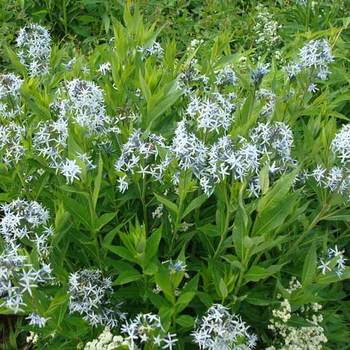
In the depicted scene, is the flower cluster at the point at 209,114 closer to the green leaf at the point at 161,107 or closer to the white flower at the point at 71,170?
the green leaf at the point at 161,107

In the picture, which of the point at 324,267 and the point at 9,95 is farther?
the point at 9,95

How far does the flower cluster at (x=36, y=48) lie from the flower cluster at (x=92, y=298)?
40.8 inches

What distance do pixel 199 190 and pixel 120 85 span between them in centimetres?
58

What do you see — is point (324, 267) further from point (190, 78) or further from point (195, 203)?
point (190, 78)

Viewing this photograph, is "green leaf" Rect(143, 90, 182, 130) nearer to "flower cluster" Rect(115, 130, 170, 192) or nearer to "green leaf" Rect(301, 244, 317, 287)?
"flower cluster" Rect(115, 130, 170, 192)

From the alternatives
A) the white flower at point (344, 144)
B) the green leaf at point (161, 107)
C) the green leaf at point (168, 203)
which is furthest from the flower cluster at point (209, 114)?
the white flower at point (344, 144)

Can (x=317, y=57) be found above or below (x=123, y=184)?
above

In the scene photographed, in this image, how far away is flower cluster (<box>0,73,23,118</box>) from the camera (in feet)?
7.64

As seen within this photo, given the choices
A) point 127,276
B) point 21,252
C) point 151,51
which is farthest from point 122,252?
point 151,51

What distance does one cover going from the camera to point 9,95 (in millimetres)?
2367

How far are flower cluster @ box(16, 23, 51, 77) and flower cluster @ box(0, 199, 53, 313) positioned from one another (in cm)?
87

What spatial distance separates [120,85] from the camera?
246 cm

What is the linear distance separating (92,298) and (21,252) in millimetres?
312

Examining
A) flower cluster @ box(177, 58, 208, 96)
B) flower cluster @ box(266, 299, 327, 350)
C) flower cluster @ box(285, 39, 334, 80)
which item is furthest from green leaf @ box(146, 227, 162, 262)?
flower cluster @ box(285, 39, 334, 80)
